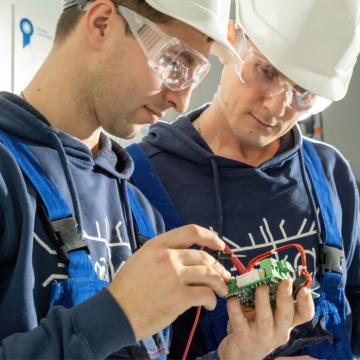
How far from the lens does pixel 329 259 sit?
5.66ft

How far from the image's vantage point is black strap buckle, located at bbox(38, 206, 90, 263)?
43.8 inches

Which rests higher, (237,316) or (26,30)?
(26,30)

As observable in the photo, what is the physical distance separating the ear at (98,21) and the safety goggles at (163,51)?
0.03 m

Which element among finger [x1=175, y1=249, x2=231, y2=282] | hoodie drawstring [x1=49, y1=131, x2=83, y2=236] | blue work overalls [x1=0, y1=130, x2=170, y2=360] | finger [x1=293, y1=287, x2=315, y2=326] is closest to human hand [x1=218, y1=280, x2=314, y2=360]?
finger [x1=293, y1=287, x2=315, y2=326]

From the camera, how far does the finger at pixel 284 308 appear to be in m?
1.15

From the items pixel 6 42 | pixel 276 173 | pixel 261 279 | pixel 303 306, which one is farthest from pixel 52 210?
pixel 6 42

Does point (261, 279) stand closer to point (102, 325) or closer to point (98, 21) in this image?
point (102, 325)

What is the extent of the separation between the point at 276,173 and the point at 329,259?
0.34 meters

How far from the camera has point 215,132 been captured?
1.93 metres

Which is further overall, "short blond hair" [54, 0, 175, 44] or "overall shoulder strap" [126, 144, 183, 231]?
"overall shoulder strap" [126, 144, 183, 231]

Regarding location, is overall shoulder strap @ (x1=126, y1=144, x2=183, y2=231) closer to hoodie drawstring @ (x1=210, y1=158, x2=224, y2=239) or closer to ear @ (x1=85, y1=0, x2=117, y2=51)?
hoodie drawstring @ (x1=210, y1=158, x2=224, y2=239)


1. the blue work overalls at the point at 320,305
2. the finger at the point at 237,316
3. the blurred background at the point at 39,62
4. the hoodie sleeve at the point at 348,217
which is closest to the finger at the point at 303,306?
the finger at the point at 237,316

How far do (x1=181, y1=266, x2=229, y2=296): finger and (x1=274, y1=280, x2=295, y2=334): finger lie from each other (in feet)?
0.44

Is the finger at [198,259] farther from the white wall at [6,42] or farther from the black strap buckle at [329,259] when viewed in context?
the white wall at [6,42]
